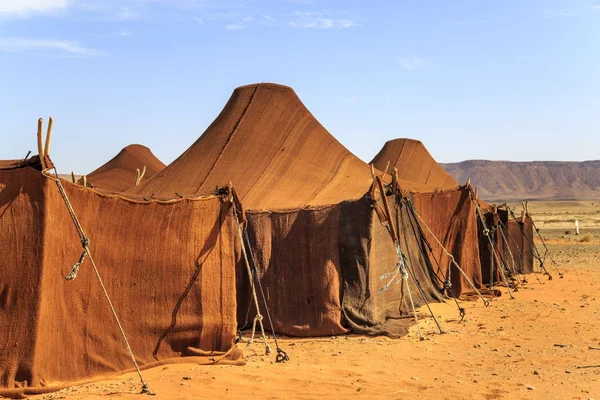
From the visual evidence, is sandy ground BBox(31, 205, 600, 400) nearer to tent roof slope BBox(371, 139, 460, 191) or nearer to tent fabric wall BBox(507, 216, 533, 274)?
tent fabric wall BBox(507, 216, 533, 274)

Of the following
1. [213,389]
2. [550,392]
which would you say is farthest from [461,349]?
[213,389]

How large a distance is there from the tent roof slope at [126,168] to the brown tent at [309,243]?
713cm

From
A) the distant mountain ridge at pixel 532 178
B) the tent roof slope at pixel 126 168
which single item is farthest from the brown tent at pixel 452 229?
the distant mountain ridge at pixel 532 178

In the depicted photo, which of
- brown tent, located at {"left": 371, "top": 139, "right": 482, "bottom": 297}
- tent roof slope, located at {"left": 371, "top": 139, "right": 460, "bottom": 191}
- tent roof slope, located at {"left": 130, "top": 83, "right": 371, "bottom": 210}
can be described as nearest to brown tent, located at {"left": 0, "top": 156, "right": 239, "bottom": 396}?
tent roof slope, located at {"left": 130, "top": 83, "right": 371, "bottom": 210}

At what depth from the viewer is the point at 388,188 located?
12.7m

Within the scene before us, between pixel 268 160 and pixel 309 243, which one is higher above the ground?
pixel 268 160

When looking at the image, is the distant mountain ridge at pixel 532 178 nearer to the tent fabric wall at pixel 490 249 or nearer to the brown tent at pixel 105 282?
the tent fabric wall at pixel 490 249

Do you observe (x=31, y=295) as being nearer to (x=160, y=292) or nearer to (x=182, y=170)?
(x=160, y=292)

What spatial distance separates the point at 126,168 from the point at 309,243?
43.9ft

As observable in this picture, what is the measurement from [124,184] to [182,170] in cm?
729

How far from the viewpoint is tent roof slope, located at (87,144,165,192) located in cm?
2194

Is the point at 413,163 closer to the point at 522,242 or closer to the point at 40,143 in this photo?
the point at 522,242

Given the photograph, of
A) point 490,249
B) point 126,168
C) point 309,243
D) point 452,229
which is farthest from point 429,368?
point 126,168

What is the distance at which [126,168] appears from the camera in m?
23.3
